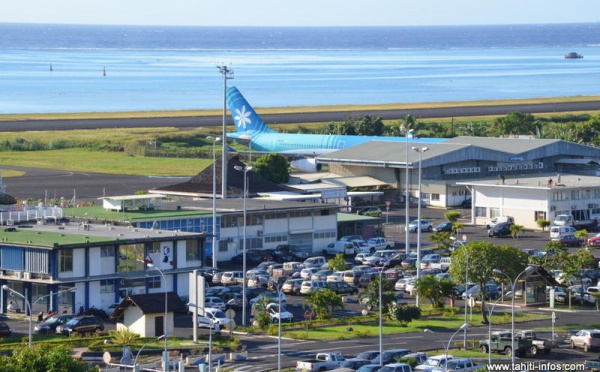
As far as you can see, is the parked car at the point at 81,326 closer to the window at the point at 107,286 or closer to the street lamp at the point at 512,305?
the window at the point at 107,286

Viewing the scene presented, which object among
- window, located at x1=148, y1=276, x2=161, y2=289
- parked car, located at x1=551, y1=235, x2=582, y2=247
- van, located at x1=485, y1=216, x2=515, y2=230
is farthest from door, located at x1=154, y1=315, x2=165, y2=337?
van, located at x1=485, y1=216, x2=515, y2=230

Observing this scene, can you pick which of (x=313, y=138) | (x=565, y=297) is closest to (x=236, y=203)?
(x=565, y=297)

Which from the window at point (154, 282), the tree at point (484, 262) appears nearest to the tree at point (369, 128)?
the window at point (154, 282)

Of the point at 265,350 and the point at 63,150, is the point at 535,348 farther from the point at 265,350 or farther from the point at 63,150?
the point at 63,150

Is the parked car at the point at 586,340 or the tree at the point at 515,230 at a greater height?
the tree at the point at 515,230

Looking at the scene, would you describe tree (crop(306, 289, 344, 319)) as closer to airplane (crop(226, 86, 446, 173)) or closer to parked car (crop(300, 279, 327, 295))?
parked car (crop(300, 279, 327, 295))

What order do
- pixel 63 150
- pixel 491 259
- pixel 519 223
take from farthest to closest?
pixel 63 150 → pixel 519 223 → pixel 491 259
